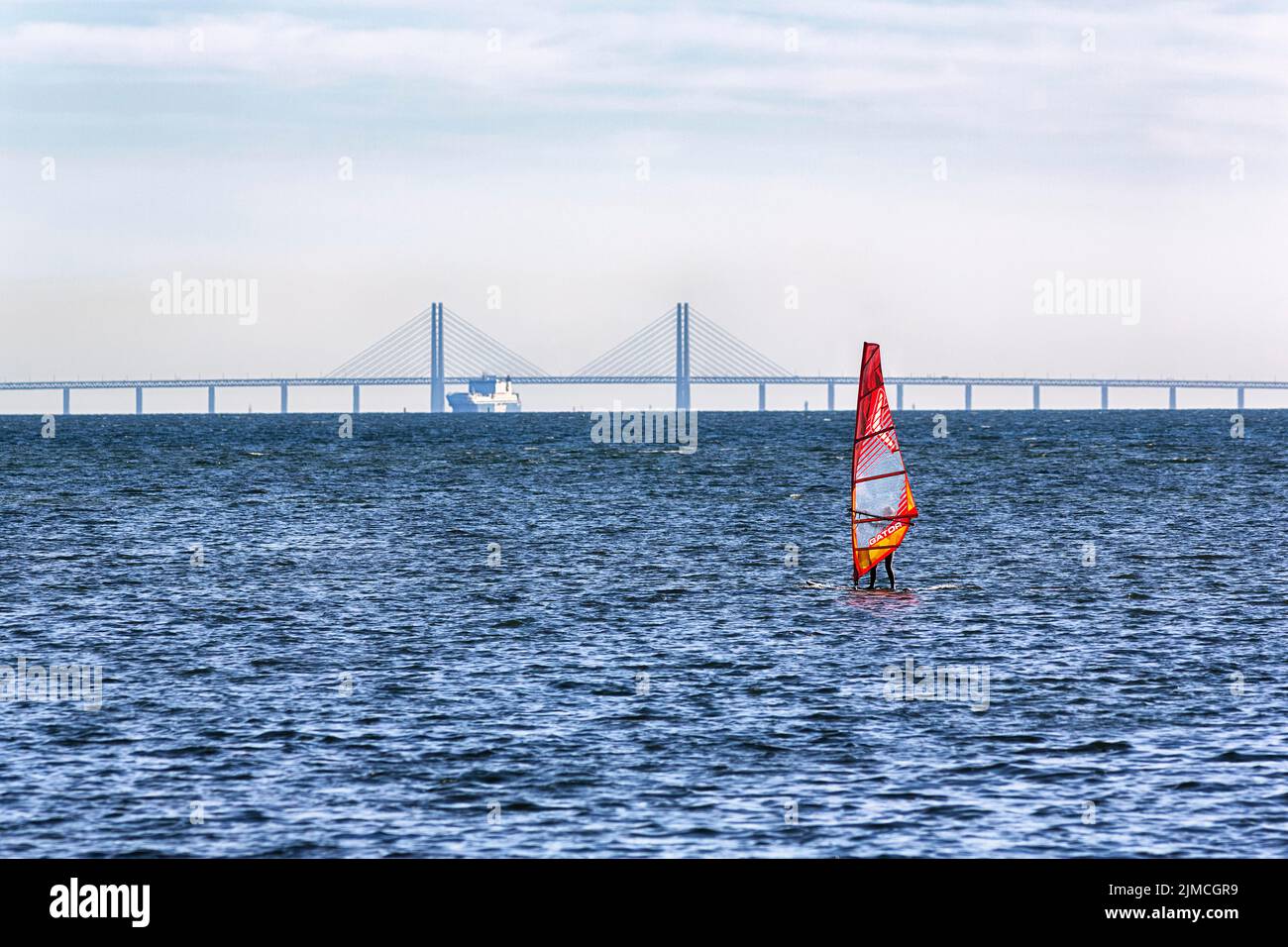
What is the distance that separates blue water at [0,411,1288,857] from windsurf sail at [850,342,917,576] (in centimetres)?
194

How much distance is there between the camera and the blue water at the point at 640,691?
21.5 meters

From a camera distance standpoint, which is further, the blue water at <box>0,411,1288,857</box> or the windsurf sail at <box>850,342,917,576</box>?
the windsurf sail at <box>850,342,917,576</box>

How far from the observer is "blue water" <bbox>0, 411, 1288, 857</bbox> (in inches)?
846

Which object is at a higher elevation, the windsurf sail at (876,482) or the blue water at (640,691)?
the windsurf sail at (876,482)

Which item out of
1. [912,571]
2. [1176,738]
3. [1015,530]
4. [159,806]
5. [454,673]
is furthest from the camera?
[1015,530]

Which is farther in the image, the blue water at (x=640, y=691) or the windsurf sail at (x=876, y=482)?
the windsurf sail at (x=876, y=482)

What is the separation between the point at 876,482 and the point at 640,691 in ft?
62.8

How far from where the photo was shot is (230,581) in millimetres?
50719

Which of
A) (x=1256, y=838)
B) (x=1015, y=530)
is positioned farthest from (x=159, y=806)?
(x=1015, y=530)

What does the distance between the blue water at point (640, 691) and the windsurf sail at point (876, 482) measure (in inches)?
76.4

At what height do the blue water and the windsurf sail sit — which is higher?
the windsurf sail

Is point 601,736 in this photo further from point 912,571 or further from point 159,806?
point 912,571

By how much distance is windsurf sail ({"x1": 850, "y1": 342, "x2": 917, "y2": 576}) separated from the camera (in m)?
47.1

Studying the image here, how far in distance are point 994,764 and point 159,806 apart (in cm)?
1188
